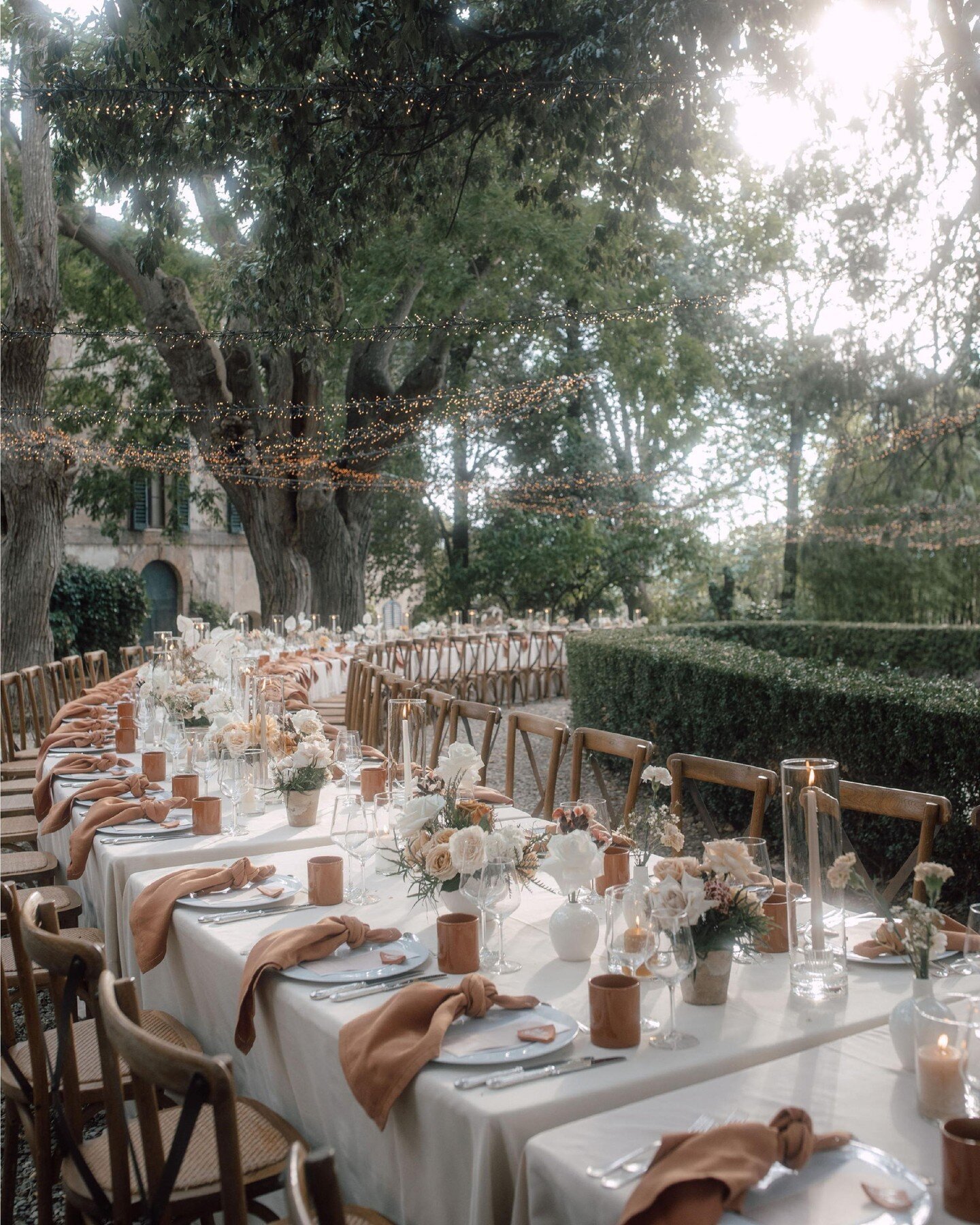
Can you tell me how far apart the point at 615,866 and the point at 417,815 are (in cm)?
56

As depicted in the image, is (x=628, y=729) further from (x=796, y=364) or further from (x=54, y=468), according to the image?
(x=796, y=364)

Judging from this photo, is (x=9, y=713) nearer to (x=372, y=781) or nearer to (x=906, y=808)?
(x=372, y=781)

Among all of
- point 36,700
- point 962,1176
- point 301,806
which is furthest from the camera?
point 36,700

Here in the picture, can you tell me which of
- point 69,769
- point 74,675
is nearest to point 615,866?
point 69,769

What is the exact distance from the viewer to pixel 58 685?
33.4ft

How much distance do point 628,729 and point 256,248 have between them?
485 centimetres

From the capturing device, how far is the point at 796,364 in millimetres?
22844

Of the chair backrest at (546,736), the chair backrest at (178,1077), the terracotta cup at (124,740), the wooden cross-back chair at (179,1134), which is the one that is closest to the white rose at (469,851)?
the wooden cross-back chair at (179,1134)

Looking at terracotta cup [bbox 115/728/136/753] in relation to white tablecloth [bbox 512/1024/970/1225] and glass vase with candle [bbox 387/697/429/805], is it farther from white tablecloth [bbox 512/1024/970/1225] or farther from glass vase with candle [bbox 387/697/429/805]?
white tablecloth [bbox 512/1024/970/1225]

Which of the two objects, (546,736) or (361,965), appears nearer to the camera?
(361,965)

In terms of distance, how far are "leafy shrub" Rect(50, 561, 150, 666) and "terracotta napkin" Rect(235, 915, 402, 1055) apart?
16264 mm

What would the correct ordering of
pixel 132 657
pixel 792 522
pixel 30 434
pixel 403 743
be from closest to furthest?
1. pixel 403 743
2. pixel 132 657
3. pixel 30 434
4. pixel 792 522

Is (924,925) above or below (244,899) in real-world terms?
above

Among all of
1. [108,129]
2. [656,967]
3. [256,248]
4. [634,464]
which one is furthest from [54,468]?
[634,464]
